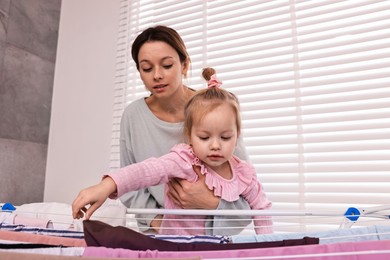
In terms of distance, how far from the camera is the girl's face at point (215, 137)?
828mm

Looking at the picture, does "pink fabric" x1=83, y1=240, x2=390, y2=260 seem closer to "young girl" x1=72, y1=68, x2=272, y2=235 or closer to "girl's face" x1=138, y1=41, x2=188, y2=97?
"young girl" x1=72, y1=68, x2=272, y2=235

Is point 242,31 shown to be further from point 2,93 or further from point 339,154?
point 2,93

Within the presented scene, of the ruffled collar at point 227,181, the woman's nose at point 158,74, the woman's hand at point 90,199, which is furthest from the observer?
the woman's nose at point 158,74

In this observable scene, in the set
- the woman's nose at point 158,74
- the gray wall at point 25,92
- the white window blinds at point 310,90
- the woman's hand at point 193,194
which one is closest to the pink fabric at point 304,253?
the woman's hand at point 193,194

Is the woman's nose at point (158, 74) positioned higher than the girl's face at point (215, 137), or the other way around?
the woman's nose at point (158, 74)

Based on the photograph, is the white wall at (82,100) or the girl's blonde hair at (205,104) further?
the white wall at (82,100)

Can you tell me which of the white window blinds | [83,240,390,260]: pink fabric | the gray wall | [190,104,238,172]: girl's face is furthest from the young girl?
the gray wall

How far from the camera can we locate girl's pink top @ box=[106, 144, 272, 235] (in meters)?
0.73

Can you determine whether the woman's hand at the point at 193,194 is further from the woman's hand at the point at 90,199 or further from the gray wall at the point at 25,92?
the gray wall at the point at 25,92

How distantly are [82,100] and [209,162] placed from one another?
4.57 ft

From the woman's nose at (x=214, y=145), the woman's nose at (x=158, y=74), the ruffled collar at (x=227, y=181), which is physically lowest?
the ruffled collar at (x=227, y=181)

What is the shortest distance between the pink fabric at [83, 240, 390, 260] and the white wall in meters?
1.39

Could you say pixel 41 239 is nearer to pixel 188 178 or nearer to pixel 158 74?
pixel 188 178

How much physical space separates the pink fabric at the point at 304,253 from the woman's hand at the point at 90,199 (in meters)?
0.11
